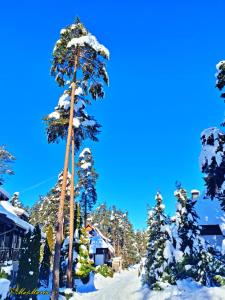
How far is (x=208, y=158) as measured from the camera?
14.9 metres

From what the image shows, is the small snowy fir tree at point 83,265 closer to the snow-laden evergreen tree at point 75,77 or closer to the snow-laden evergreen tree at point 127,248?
the snow-laden evergreen tree at point 75,77

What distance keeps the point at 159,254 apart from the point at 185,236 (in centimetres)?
397

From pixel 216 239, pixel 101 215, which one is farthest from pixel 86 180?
pixel 101 215

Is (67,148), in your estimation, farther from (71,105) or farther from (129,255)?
(129,255)

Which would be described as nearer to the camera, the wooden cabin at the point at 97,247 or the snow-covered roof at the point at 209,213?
the snow-covered roof at the point at 209,213

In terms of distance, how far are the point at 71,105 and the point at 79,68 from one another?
280 cm

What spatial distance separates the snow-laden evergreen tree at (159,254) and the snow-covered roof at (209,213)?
3.60 meters

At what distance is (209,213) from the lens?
30234mm

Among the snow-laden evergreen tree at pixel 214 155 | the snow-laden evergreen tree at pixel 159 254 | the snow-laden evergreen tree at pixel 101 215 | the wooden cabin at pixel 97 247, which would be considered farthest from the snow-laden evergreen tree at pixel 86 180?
the snow-laden evergreen tree at pixel 101 215

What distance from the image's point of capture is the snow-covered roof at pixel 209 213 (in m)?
28.3

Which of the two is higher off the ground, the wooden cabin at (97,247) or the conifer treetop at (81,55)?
the conifer treetop at (81,55)

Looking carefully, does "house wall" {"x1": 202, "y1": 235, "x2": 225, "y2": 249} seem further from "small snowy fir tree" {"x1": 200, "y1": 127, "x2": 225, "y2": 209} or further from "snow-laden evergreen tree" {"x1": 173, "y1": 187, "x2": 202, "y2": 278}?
"small snowy fir tree" {"x1": 200, "y1": 127, "x2": 225, "y2": 209}

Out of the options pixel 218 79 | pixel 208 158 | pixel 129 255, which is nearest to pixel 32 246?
pixel 208 158

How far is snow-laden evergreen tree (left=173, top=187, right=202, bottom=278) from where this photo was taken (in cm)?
2358
